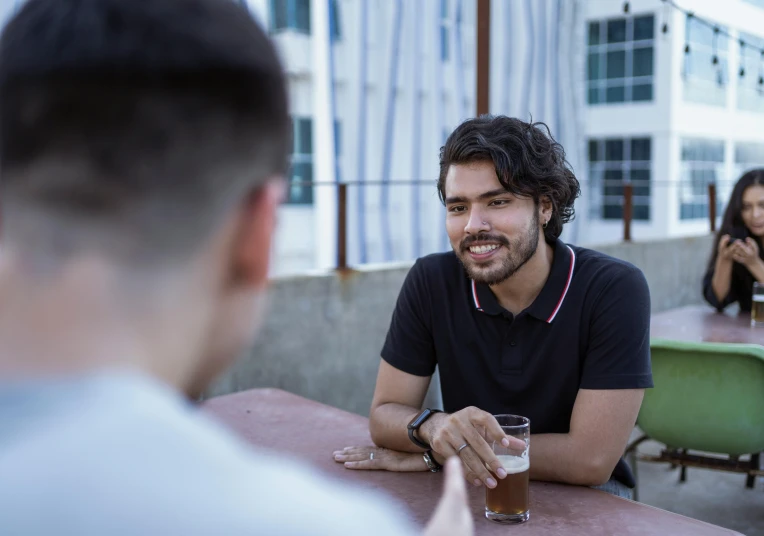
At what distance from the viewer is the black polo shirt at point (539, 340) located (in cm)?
170

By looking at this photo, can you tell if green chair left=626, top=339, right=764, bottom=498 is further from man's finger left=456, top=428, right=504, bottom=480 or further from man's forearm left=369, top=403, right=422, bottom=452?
man's finger left=456, top=428, right=504, bottom=480

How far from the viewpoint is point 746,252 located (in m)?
3.47

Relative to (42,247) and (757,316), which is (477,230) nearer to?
(42,247)

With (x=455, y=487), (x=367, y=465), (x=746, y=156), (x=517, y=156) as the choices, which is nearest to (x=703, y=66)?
(x=746, y=156)

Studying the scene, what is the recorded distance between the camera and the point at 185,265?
495 millimetres

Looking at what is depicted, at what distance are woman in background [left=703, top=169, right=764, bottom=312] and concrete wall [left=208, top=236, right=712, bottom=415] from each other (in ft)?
5.02

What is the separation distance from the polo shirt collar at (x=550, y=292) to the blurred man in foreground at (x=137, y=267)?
1.28m

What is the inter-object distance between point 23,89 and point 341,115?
400 cm

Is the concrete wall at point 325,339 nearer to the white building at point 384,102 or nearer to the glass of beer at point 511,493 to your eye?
the white building at point 384,102

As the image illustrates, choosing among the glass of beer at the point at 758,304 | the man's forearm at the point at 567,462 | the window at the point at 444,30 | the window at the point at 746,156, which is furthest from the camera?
the window at the point at 746,156

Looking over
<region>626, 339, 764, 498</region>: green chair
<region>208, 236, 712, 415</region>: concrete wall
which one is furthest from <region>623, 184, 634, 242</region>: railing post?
<region>626, 339, 764, 498</region>: green chair

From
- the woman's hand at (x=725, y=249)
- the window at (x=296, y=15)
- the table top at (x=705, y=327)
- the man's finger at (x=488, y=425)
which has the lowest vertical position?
the table top at (x=705, y=327)

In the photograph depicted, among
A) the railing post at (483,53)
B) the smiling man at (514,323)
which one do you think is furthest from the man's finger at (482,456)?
the railing post at (483,53)

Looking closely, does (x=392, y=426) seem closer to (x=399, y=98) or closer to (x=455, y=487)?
(x=455, y=487)
